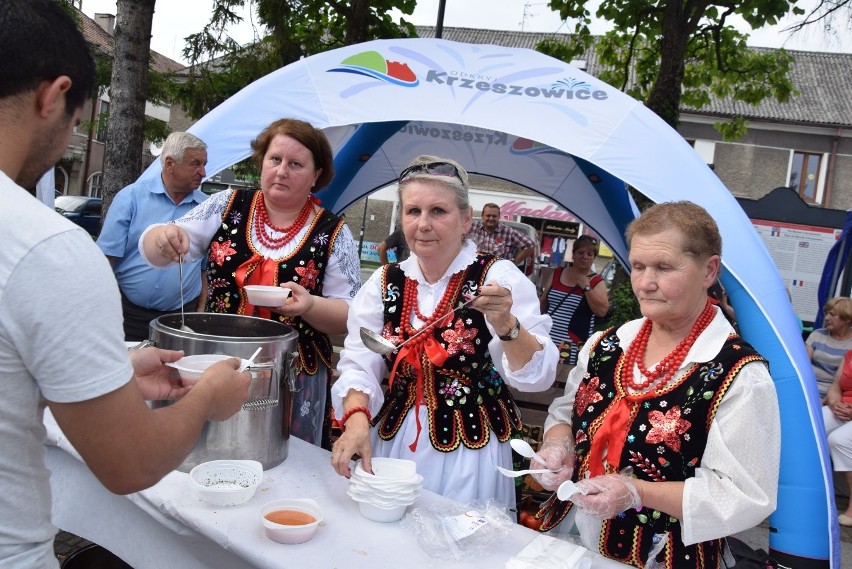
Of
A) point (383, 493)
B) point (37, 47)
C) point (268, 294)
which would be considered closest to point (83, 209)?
point (268, 294)

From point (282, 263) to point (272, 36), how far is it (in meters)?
7.30

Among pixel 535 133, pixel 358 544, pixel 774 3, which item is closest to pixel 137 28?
pixel 535 133

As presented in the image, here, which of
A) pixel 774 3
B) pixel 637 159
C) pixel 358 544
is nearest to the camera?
pixel 358 544

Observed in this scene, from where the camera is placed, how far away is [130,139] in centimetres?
554

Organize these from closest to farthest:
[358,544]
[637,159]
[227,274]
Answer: [358,544] → [227,274] → [637,159]

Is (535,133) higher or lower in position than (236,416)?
higher

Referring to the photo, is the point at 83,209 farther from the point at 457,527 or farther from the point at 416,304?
the point at 457,527

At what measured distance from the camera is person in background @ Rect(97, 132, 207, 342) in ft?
12.6

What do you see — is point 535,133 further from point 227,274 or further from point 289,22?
point 289,22

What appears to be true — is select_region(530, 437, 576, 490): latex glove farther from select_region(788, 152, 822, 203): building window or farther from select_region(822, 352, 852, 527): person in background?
select_region(788, 152, 822, 203): building window

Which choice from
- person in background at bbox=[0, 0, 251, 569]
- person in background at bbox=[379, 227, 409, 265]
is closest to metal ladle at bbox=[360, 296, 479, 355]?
person in background at bbox=[0, 0, 251, 569]

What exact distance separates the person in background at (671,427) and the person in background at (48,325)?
41.2 inches

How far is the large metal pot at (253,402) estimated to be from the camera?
1.81 meters

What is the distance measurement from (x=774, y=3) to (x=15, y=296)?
8231mm
